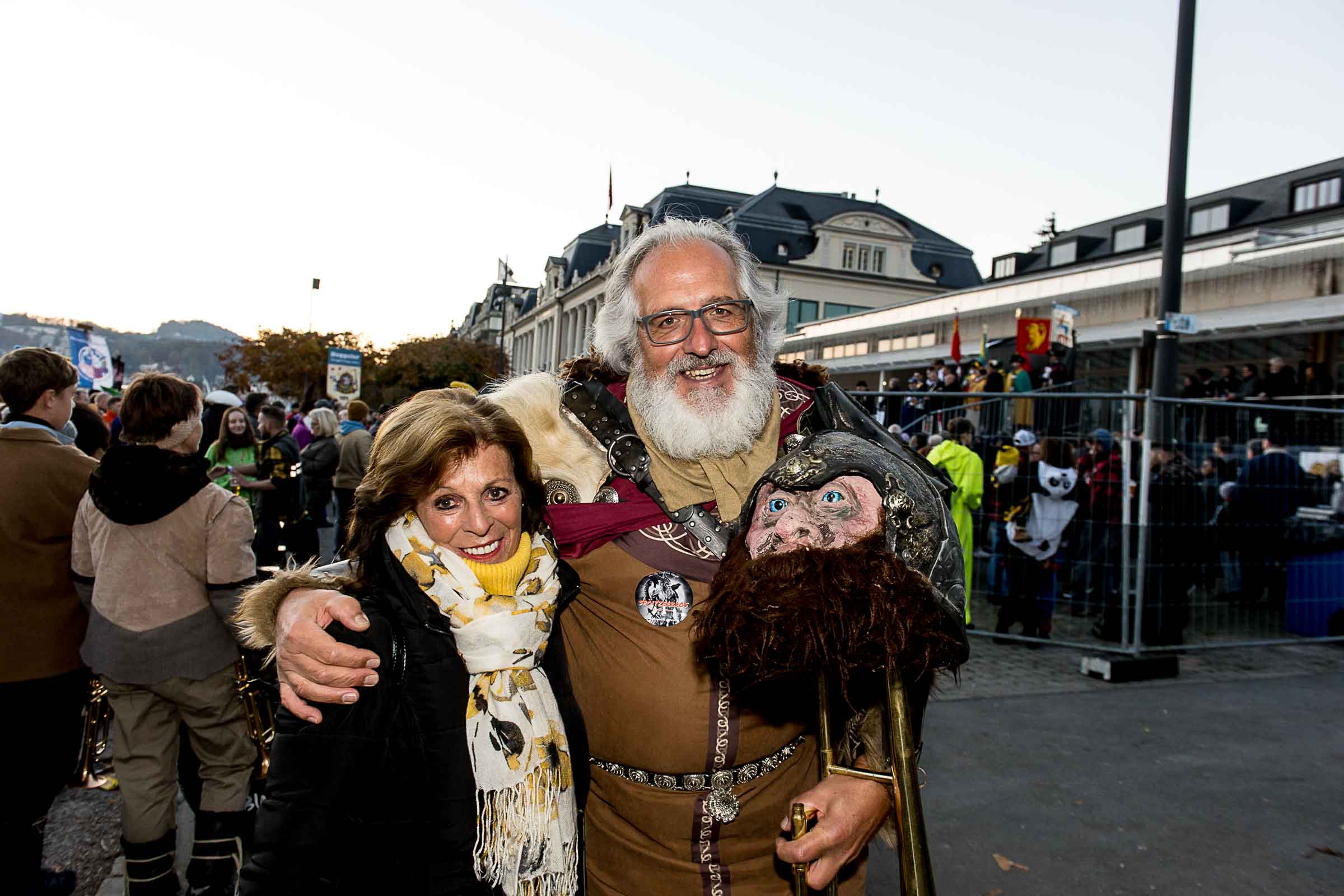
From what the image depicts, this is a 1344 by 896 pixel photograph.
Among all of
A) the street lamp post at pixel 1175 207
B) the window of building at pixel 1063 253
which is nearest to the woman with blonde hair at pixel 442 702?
the street lamp post at pixel 1175 207

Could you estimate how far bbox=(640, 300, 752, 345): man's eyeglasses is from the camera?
7.23 ft

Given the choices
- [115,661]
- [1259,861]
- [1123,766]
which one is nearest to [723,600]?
[115,661]

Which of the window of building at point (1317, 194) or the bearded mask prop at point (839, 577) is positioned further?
the window of building at point (1317, 194)

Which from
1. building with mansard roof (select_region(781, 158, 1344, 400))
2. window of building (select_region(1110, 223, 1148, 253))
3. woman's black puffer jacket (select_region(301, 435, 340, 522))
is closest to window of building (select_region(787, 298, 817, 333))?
building with mansard roof (select_region(781, 158, 1344, 400))

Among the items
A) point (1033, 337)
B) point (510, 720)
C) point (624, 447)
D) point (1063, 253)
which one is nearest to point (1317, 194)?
point (1063, 253)

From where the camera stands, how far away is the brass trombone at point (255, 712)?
140 inches

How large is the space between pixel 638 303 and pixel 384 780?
4.29ft

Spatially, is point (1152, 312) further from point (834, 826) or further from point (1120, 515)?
point (834, 826)

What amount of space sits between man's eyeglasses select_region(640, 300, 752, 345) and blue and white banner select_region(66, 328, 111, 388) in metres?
14.9

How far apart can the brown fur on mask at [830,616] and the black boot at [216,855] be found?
3127 mm

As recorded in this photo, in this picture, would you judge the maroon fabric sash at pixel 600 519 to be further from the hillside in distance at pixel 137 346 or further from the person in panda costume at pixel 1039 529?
the hillside in distance at pixel 137 346

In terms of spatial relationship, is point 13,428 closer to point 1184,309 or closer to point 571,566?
point 571,566

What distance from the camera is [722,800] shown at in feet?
6.28

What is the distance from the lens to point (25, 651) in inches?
130
